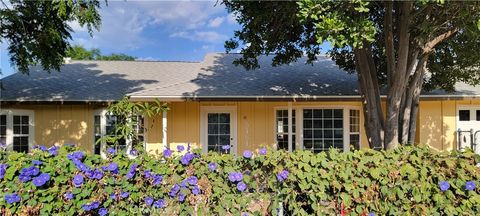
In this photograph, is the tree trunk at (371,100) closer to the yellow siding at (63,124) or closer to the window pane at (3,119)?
the yellow siding at (63,124)

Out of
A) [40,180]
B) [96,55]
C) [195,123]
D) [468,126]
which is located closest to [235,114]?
[195,123]

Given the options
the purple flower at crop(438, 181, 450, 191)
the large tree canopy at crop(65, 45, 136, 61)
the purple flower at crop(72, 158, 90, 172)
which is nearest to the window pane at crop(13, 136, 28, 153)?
the purple flower at crop(72, 158, 90, 172)

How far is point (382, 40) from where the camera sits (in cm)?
929

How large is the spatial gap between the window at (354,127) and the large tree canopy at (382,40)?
6.64 ft

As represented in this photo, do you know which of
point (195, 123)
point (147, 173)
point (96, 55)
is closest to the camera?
point (147, 173)

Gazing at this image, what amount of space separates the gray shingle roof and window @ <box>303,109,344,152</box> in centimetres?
89

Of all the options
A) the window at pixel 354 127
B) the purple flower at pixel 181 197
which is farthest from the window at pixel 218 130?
the purple flower at pixel 181 197

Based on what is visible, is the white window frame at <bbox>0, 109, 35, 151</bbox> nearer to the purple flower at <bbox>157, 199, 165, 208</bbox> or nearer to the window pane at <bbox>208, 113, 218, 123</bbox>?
the window pane at <bbox>208, 113, 218, 123</bbox>

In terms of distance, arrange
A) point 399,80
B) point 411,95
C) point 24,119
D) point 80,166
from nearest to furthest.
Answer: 1. point 80,166
2. point 399,80
3. point 411,95
4. point 24,119

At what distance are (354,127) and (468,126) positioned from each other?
3872 mm

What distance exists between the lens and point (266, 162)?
4.20 meters

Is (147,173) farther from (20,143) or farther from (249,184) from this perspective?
(20,143)

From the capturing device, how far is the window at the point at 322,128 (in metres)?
12.9

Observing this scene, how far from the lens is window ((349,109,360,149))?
13.0m
